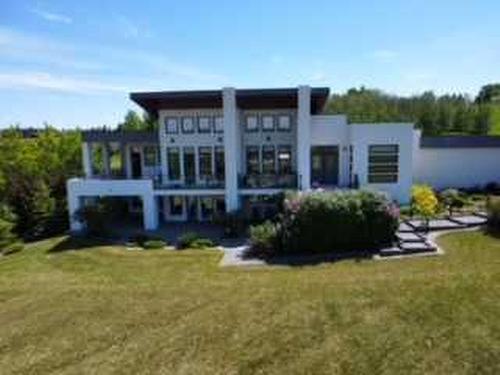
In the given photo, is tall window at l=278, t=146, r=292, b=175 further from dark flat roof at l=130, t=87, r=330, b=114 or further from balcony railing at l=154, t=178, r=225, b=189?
balcony railing at l=154, t=178, r=225, b=189

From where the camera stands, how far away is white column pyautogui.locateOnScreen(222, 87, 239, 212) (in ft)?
80.7

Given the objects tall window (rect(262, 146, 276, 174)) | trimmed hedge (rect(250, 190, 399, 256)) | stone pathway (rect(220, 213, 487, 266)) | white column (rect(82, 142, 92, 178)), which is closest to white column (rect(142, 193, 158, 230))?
white column (rect(82, 142, 92, 178))

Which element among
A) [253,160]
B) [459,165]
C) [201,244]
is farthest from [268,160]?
[459,165]

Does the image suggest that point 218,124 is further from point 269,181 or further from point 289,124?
point 269,181

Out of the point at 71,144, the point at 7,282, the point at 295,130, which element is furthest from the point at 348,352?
the point at 71,144

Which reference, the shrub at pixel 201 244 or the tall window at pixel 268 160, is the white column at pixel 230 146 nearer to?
the tall window at pixel 268 160

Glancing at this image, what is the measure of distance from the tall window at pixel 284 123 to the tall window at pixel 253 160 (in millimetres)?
2039

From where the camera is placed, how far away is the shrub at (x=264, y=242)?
19.6 m

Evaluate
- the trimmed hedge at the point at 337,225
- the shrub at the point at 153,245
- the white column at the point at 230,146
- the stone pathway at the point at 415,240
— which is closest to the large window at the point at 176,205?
the white column at the point at 230,146

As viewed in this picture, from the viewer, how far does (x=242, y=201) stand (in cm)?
2648

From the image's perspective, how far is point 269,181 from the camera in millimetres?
25953

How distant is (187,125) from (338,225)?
1268 centimetres

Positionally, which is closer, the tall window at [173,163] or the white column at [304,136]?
the white column at [304,136]

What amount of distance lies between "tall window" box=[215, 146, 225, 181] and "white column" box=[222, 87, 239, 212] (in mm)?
2147
